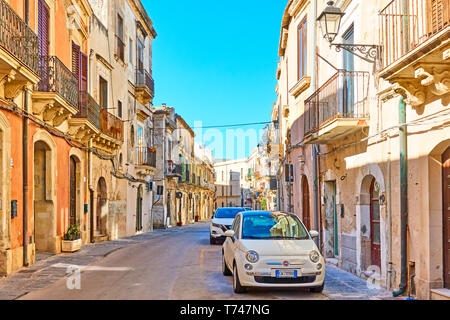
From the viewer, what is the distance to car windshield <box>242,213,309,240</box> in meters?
10.1

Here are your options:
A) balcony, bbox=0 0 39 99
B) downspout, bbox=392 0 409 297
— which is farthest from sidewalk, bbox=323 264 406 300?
balcony, bbox=0 0 39 99

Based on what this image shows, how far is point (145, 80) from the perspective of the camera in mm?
30031

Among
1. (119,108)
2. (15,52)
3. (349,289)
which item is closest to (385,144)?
(349,289)

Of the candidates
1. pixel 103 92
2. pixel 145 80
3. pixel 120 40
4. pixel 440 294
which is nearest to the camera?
pixel 440 294

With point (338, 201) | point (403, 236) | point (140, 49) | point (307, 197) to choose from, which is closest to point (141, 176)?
point (140, 49)

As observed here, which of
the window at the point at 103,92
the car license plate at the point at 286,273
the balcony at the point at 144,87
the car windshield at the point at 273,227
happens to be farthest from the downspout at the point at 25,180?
the balcony at the point at 144,87

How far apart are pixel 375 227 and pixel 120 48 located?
18011 millimetres

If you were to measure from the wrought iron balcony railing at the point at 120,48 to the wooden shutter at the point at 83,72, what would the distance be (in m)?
5.28

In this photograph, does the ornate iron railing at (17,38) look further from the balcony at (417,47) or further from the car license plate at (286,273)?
the balcony at (417,47)

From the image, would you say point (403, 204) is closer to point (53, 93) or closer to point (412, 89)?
point (412, 89)

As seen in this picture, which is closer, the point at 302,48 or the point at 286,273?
the point at 286,273

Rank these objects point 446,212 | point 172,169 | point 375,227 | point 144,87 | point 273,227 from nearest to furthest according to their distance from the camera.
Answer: point 446,212, point 273,227, point 375,227, point 144,87, point 172,169

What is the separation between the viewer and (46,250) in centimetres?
1570

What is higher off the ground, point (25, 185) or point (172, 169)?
point (172, 169)
